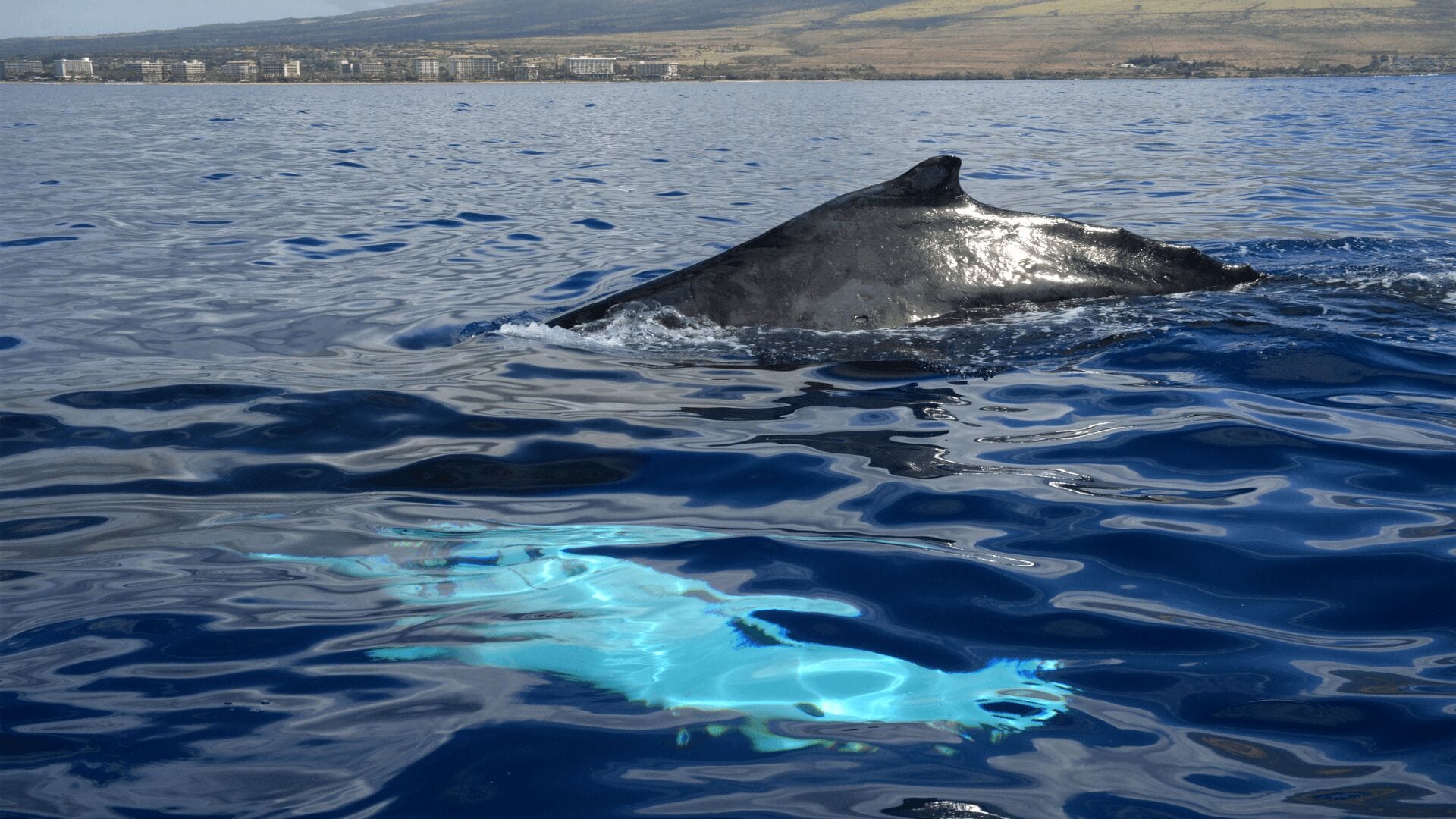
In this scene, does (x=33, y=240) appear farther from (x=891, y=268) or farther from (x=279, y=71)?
(x=279, y=71)

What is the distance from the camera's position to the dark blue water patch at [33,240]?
43.4ft

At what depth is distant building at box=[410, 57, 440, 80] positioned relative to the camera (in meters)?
146

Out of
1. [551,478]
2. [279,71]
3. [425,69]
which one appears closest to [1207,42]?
[425,69]

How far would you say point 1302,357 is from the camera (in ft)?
23.2

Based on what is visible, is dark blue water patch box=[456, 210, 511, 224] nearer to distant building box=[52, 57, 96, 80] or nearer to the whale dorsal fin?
the whale dorsal fin

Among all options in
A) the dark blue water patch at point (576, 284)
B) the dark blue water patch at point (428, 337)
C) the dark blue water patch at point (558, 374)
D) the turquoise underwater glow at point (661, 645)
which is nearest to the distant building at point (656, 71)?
the dark blue water patch at point (576, 284)

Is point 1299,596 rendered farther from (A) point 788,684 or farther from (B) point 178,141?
(B) point 178,141

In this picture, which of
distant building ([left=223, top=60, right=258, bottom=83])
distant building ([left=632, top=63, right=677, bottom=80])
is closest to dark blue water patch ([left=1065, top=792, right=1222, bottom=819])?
distant building ([left=632, top=63, right=677, bottom=80])

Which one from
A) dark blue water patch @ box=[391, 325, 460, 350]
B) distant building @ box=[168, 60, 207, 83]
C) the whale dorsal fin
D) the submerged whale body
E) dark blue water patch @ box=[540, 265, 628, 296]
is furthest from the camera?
distant building @ box=[168, 60, 207, 83]

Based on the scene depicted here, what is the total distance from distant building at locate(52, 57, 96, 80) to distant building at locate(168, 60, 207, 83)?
383 inches

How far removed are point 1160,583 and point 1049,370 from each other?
313 centimetres

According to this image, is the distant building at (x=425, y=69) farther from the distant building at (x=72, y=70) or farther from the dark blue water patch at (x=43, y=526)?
the dark blue water patch at (x=43, y=526)

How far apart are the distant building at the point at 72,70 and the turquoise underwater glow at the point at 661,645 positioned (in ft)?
547

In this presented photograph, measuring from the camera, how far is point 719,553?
441 cm
